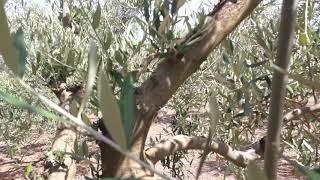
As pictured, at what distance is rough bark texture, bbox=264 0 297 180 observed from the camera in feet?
1.03

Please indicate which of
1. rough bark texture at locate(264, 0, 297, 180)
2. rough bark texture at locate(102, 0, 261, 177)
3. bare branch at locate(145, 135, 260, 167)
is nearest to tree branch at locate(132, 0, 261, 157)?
rough bark texture at locate(102, 0, 261, 177)

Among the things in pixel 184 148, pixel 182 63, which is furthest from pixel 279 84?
pixel 184 148

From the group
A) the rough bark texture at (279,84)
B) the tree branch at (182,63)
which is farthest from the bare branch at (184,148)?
the rough bark texture at (279,84)

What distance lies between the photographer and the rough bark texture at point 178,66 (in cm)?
89

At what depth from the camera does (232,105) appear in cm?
122

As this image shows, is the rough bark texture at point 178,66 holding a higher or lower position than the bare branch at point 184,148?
higher

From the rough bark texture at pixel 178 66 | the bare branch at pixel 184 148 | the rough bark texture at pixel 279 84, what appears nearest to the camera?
the rough bark texture at pixel 279 84

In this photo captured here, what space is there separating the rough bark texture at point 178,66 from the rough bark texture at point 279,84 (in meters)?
0.54

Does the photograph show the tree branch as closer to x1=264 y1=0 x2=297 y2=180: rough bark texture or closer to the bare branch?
the bare branch

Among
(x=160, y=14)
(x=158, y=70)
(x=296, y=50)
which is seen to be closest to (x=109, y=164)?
(x=158, y=70)

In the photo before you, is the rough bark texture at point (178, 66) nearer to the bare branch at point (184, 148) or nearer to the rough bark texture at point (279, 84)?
the bare branch at point (184, 148)

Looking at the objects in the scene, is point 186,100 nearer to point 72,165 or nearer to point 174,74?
point 72,165

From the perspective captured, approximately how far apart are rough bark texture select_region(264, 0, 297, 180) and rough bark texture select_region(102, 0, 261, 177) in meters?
0.54

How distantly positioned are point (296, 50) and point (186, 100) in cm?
134
